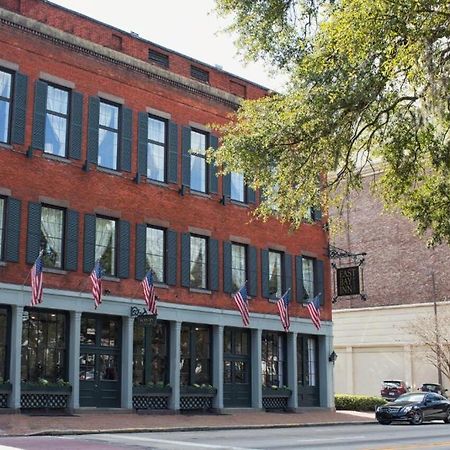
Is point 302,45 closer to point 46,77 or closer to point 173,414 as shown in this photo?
point 46,77

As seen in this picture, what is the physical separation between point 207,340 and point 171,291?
301cm

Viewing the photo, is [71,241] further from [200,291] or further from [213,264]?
[213,264]

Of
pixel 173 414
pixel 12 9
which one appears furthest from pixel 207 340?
pixel 12 9

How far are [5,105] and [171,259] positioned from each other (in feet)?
28.3

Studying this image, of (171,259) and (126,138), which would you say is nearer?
(126,138)

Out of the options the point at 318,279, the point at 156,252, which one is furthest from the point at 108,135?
the point at 318,279

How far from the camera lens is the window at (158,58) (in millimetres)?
30969

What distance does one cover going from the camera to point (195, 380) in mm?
30438

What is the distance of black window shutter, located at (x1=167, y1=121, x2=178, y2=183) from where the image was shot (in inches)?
1201

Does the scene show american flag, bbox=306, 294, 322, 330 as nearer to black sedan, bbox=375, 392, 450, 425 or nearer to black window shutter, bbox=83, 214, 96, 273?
black sedan, bbox=375, 392, 450, 425

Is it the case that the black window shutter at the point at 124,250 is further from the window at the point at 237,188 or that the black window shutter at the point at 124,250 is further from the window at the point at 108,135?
the window at the point at 237,188

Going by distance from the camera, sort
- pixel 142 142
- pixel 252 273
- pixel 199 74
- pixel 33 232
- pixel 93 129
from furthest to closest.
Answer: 1. pixel 252 273
2. pixel 199 74
3. pixel 142 142
4. pixel 93 129
5. pixel 33 232

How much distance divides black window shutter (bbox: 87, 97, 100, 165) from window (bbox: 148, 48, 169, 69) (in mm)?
3902

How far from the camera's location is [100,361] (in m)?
27.3
